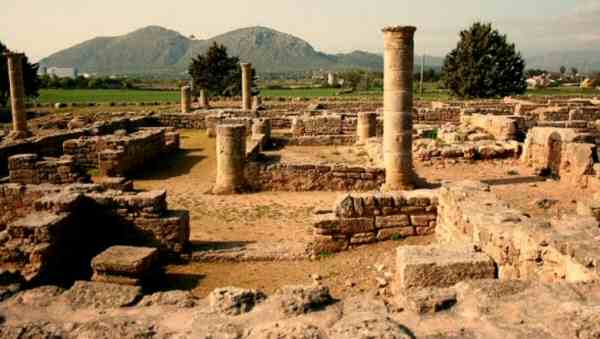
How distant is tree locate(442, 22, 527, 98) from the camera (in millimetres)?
47406

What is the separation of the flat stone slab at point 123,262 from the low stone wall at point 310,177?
720 cm

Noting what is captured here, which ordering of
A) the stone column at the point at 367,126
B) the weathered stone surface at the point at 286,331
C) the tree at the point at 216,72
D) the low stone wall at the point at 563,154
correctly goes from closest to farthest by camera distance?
the weathered stone surface at the point at 286,331 → the low stone wall at the point at 563,154 → the stone column at the point at 367,126 → the tree at the point at 216,72

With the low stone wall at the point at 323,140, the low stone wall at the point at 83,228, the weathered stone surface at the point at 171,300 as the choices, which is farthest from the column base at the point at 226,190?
the weathered stone surface at the point at 171,300

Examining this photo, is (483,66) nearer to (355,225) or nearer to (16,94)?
(16,94)

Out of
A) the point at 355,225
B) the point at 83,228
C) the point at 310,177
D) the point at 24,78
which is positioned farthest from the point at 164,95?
the point at 355,225

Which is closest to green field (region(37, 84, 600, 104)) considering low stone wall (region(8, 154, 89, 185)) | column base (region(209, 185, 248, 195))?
column base (region(209, 185, 248, 195))

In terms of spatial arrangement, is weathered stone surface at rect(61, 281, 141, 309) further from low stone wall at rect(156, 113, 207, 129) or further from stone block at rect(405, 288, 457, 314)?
low stone wall at rect(156, 113, 207, 129)

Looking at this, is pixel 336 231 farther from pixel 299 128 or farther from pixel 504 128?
pixel 299 128

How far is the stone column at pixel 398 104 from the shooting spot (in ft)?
42.4

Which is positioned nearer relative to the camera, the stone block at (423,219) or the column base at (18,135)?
the stone block at (423,219)

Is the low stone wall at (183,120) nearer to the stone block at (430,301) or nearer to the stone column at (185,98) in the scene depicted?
the stone column at (185,98)

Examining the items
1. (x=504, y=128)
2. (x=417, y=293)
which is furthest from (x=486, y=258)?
(x=504, y=128)

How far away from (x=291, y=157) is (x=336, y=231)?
10.1 m

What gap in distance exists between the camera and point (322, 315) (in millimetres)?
4293
